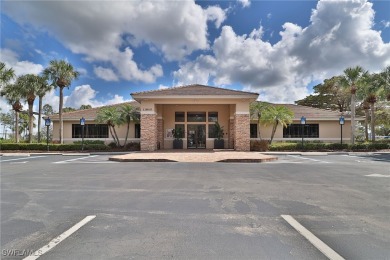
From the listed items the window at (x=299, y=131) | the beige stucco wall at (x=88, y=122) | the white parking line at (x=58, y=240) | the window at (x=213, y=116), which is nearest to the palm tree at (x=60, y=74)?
the beige stucco wall at (x=88, y=122)

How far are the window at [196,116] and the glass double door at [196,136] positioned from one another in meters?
0.51

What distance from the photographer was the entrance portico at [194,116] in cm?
2316

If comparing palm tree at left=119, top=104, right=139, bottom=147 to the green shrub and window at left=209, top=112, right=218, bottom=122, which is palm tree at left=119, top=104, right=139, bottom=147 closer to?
window at left=209, top=112, right=218, bottom=122

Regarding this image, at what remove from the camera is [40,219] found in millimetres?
5203

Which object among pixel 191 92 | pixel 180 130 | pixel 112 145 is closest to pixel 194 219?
pixel 191 92

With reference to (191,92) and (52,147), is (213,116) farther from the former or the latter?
(52,147)

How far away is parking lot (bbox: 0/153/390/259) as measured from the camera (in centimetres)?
377

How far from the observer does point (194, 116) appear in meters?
28.1

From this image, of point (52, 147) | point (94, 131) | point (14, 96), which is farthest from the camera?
point (14, 96)

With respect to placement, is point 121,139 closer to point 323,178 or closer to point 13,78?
point 13,78

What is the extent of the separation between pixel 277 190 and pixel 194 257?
486cm

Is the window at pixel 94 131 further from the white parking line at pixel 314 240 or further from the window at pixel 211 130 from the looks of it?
the white parking line at pixel 314 240

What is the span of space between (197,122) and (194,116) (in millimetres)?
713

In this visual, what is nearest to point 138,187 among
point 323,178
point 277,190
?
point 277,190
